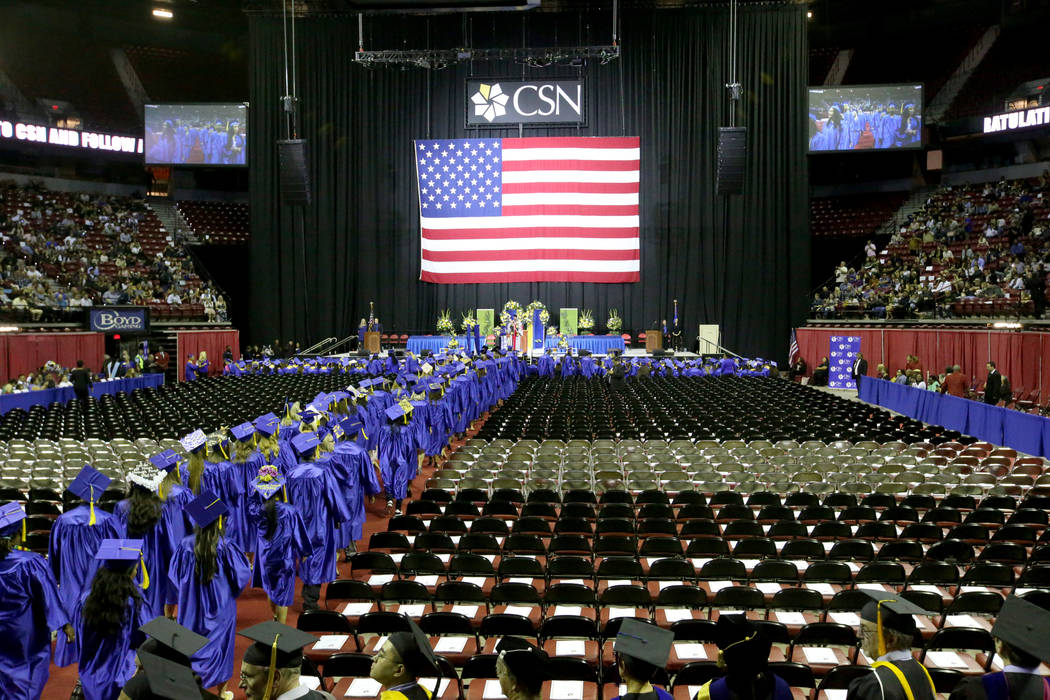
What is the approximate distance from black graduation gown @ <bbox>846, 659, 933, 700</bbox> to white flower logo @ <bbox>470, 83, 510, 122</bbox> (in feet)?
107

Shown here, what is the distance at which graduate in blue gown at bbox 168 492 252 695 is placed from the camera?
5.27m

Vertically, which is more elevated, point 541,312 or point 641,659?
point 541,312

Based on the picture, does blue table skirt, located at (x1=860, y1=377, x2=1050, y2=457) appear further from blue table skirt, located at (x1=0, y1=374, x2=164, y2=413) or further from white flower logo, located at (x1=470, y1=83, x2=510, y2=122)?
blue table skirt, located at (x1=0, y1=374, x2=164, y2=413)

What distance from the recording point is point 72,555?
5742mm

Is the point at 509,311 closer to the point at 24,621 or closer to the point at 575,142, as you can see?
the point at 575,142

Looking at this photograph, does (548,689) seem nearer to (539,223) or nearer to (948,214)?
(539,223)

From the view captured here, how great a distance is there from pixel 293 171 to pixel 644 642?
27.4 meters

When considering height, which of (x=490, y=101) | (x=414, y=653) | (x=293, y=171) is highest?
(x=490, y=101)

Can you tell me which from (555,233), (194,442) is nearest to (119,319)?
(555,233)

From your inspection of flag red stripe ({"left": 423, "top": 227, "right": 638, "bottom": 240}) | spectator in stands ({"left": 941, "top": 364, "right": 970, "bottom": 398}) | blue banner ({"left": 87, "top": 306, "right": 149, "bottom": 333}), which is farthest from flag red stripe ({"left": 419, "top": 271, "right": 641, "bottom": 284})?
spectator in stands ({"left": 941, "top": 364, "right": 970, "bottom": 398})

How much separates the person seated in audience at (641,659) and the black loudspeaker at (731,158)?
2462 cm

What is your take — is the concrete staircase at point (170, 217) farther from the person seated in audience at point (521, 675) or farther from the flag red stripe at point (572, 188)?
the person seated in audience at point (521, 675)

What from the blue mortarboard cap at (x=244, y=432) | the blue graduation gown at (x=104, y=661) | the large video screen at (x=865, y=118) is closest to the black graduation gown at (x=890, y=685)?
the blue graduation gown at (x=104, y=661)

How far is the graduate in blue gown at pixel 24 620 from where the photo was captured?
15.2 ft
